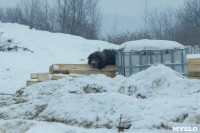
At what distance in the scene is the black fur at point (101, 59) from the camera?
23.5 ft

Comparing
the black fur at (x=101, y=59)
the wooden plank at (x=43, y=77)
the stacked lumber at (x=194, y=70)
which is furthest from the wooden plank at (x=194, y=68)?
the wooden plank at (x=43, y=77)

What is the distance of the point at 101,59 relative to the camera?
7.16 metres

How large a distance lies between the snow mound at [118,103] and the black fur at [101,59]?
1.90 m

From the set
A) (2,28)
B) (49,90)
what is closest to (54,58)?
(2,28)

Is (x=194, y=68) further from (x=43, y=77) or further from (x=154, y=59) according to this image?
(x=43, y=77)

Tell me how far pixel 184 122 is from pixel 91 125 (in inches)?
42.4

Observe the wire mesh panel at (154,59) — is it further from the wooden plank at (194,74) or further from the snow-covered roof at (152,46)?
the wooden plank at (194,74)

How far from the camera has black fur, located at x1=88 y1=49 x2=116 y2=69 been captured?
7.16 meters

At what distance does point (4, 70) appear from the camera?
1176cm

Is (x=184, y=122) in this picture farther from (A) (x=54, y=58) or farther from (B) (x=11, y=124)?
(A) (x=54, y=58)

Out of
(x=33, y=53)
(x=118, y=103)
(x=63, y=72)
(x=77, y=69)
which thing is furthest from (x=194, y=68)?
(x=33, y=53)

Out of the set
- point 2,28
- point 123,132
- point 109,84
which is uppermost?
point 2,28

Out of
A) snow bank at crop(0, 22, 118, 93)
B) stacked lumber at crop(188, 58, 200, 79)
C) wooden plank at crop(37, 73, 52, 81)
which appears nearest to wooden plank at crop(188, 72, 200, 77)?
stacked lumber at crop(188, 58, 200, 79)

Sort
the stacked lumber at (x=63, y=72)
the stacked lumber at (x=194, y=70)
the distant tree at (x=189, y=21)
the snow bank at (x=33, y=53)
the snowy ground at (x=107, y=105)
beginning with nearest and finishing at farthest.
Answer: the snowy ground at (x=107, y=105)
the stacked lumber at (x=63, y=72)
the stacked lumber at (x=194, y=70)
the snow bank at (x=33, y=53)
the distant tree at (x=189, y=21)
